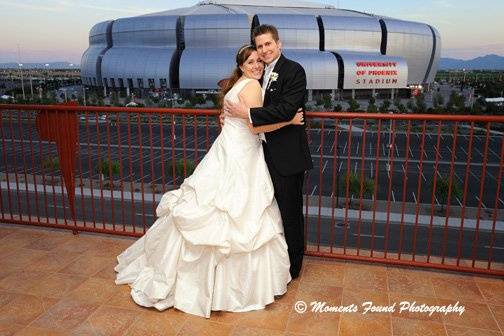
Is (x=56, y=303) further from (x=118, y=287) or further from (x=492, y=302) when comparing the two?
(x=492, y=302)

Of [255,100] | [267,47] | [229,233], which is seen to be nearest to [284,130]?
[255,100]

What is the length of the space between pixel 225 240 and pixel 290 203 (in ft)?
2.53

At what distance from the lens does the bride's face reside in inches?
143

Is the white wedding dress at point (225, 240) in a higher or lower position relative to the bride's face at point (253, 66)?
lower

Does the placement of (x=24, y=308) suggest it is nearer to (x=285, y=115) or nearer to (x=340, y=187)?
(x=285, y=115)

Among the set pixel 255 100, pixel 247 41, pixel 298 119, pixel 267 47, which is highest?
pixel 247 41

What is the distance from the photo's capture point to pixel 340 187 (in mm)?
28594

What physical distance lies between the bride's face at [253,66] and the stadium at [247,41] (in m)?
60.4

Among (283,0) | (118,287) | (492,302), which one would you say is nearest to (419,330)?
(492,302)

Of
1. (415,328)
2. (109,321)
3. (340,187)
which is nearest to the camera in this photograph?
(415,328)

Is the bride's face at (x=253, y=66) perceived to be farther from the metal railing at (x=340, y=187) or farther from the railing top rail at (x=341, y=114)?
the metal railing at (x=340, y=187)

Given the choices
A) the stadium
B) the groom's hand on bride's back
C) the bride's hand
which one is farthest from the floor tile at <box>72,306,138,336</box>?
the stadium

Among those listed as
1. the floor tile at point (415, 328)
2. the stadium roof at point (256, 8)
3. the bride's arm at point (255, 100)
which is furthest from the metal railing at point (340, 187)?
the stadium roof at point (256, 8)

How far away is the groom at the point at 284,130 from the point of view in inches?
140
